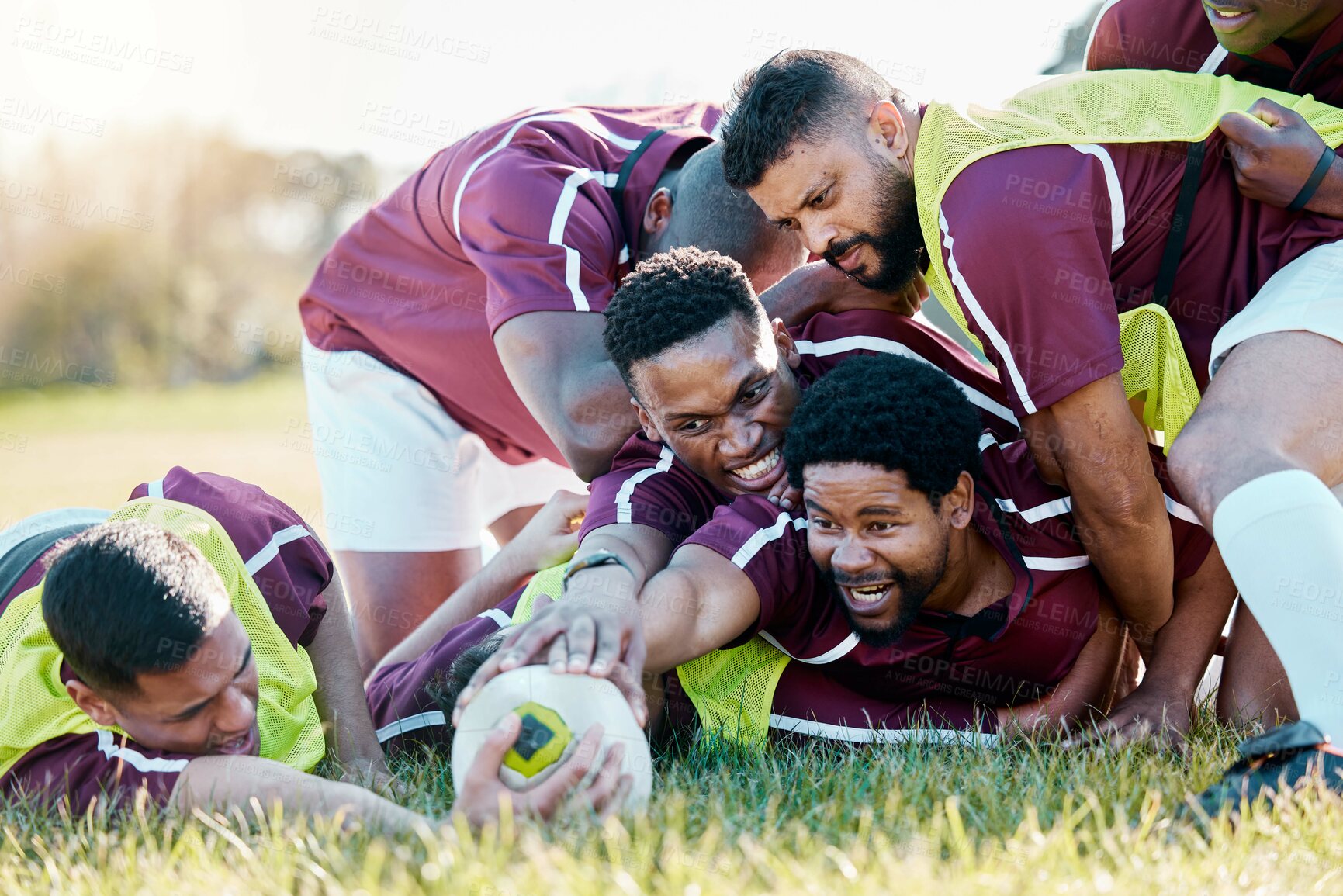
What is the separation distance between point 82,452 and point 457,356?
23.6 metres

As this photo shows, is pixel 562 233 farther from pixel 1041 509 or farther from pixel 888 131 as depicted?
pixel 1041 509

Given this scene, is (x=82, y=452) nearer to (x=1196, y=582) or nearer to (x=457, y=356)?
(x=457, y=356)

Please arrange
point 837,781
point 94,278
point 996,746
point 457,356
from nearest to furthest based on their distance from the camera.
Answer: point 837,781 → point 996,746 → point 457,356 → point 94,278

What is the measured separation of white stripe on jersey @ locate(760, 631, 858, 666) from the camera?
12.6ft

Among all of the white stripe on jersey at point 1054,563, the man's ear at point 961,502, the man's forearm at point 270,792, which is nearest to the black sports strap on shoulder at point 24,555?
the man's forearm at point 270,792

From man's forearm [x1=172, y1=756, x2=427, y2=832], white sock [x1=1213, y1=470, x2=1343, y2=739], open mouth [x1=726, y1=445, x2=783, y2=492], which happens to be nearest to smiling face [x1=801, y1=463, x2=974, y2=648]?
open mouth [x1=726, y1=445, x2=783, y2=492]

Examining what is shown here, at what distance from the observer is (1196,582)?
4215 mm

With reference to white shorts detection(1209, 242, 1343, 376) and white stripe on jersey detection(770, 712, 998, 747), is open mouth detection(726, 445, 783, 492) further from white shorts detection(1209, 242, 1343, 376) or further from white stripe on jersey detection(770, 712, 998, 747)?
white shorts detection(1209, 242, 1343, 376)

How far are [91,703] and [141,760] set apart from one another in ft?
0.68

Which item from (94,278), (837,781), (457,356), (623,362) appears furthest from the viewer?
(94,278)

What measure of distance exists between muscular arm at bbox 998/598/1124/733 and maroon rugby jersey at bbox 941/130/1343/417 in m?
0.87

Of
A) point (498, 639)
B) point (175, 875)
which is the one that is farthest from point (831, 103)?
point (175, 875)

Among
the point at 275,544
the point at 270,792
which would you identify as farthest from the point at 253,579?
the point at 270,792

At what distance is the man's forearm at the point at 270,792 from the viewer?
9.77 feet
